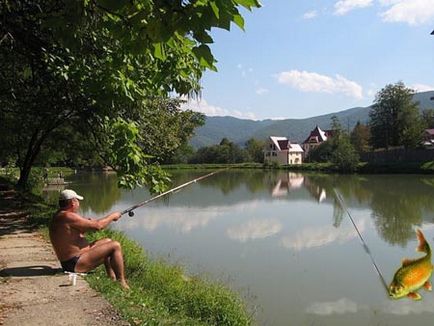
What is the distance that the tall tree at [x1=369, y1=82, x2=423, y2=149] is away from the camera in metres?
71.4

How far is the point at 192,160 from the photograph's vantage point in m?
116

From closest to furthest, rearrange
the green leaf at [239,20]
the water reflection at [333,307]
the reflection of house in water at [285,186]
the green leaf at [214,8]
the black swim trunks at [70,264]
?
the green leaf at [214,8] < the green leaf at [239,20] < the black swim trunks at [70,264] < the water reflection at [333,307] < the reflection of house in water at [285,186]

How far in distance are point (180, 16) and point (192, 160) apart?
114 meters

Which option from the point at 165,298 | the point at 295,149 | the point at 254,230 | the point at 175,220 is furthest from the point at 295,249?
the point at 295,149

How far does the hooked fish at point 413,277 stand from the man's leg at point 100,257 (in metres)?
5.51

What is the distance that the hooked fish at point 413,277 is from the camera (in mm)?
1328

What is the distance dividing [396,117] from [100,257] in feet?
238

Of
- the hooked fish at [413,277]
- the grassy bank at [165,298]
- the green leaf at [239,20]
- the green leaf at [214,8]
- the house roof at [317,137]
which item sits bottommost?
the grassy bank at [165,298]

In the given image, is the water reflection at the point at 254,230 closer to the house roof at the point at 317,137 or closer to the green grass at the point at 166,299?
the green grass at the point at 166,299

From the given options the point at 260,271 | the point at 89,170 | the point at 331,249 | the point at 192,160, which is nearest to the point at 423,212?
the point at 331,249

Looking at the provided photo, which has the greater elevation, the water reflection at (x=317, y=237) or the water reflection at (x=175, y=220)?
the water reflection at (x=175, y=220)

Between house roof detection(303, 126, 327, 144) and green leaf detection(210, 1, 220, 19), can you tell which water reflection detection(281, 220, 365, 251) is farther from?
house roof detection(303, 126, 327, 144)

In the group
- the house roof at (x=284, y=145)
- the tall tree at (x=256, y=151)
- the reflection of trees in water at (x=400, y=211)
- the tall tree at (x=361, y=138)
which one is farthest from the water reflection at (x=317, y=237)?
the tall tree at (x=256, y=151)

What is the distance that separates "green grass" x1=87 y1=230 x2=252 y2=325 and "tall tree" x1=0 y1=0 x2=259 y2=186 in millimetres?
1700
